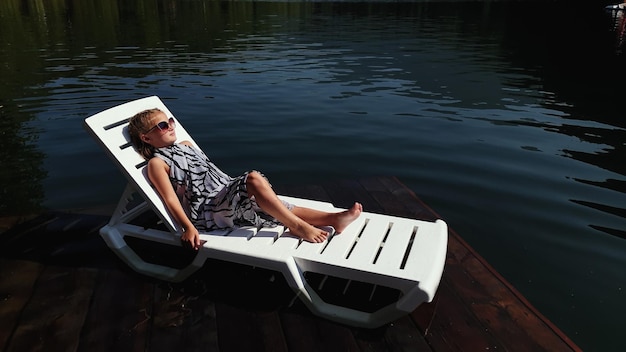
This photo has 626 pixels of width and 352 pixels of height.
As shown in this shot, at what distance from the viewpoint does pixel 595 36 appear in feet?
91.4

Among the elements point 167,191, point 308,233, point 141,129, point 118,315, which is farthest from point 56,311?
point 308,233

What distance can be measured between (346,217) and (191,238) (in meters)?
1.22

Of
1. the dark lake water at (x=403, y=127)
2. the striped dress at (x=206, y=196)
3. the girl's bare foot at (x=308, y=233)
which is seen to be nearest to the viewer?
the girl's bare foot at (x=308, y=233)

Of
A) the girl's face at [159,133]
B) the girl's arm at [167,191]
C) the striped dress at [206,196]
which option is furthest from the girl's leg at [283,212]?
the girl's face at [159,133]

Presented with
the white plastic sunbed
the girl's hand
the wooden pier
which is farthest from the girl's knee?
the wooden pier

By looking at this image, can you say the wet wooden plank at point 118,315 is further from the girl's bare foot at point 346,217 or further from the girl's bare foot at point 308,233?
the girl's bare foot at point 346,217

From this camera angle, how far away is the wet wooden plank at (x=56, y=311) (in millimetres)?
2852

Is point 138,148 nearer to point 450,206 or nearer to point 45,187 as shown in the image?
point 45,187

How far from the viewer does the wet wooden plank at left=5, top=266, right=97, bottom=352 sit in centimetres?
285

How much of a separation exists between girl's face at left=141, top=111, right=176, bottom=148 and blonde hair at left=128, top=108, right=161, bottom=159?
0.09 feet

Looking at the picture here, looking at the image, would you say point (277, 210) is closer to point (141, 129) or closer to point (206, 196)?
point (206, 196)

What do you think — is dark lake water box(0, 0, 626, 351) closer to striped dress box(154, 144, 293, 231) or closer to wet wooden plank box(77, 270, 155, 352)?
striped dress box(154, 144, 293, 231)

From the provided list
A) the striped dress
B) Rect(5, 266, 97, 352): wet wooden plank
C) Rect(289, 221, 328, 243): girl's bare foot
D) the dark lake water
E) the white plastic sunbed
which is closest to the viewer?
Rect(5, 266, 97, 352): wet wooden plank

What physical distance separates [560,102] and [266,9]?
3686 centimetres
